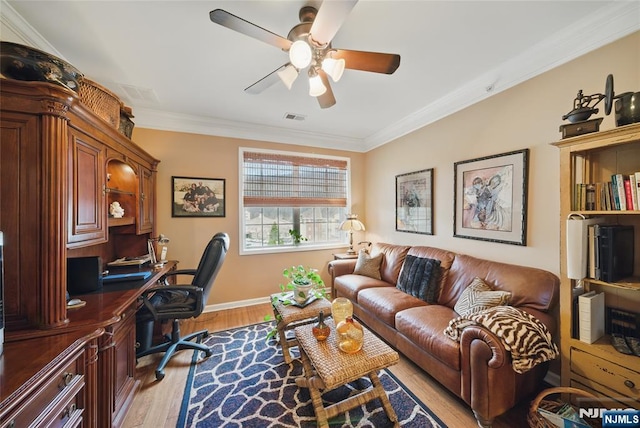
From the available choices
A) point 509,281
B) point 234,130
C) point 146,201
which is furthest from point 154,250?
point 509,281

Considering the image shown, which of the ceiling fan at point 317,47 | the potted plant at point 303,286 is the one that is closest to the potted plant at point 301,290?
the potted plant at point 303,286

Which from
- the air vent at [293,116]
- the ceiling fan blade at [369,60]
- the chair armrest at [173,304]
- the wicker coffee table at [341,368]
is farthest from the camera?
the air vent at [293,116]

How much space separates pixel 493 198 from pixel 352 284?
5.97 ft

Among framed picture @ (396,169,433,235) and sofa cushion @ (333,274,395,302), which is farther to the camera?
framed picture @ (396,169,433,235)

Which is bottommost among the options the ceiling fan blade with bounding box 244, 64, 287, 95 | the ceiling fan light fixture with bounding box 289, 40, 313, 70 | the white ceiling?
the ceiling fan light fixture with bounding box 289, 40, 313, 70

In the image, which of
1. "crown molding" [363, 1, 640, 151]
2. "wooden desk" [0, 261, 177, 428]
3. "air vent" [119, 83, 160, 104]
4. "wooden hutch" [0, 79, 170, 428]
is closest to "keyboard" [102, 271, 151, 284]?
"wooden desk" [0, 261, 177, 428]

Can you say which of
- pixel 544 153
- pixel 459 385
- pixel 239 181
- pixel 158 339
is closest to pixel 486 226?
pixel 544 153

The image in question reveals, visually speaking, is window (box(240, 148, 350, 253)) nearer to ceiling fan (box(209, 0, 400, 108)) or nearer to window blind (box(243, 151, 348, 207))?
window blind (box(243, 151, 348, 207))

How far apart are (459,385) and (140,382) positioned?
2493 millimetres

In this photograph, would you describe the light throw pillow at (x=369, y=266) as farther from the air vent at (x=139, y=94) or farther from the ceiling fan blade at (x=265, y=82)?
the air vent at (x=139, y=94)

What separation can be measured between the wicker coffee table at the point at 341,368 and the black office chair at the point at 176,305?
3.56ft

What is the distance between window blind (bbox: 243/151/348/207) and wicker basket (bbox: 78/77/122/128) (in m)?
1.73

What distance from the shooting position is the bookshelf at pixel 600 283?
4.36ft

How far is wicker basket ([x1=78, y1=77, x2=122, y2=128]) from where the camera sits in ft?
5.39
